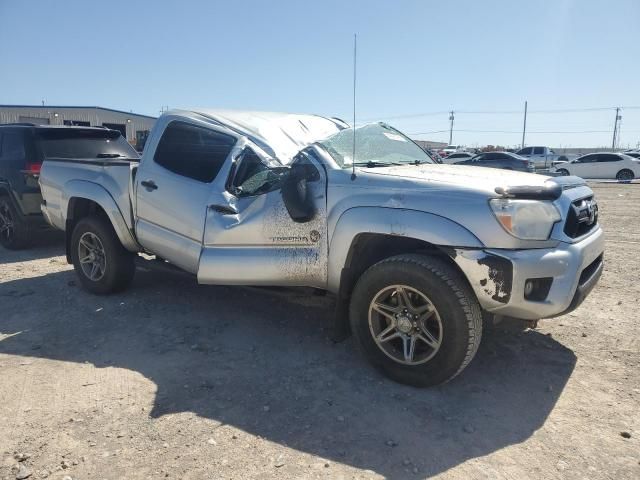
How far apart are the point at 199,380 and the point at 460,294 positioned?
74.1 inches

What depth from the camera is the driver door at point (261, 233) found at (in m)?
3.50

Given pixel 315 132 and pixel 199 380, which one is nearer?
pixel 199 380

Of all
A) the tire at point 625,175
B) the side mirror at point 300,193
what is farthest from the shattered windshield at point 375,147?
the tire at point 625,175

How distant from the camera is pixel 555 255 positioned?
2879 mm

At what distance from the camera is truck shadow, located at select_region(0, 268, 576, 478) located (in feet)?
8.85

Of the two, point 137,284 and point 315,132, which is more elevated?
point 315,132

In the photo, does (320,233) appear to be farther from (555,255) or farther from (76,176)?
(76,176)

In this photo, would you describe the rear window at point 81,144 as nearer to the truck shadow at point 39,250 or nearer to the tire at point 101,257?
the truck shadow at point 39,250

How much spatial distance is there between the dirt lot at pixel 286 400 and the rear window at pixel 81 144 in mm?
3472

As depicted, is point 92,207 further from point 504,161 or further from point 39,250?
point 504,161

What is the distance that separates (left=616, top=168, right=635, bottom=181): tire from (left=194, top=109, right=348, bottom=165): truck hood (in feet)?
81.9

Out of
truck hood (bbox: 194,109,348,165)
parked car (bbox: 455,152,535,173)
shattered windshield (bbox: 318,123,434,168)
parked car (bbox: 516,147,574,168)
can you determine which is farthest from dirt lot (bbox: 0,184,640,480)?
parked car (bbox: 516,147,574,168)

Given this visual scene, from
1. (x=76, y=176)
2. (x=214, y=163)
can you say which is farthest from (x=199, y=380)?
(x=76, y=176)

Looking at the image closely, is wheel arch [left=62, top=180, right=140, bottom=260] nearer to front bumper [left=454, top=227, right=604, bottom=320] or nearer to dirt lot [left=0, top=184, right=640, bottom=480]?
dirt lot [left=0, top=184, right=640, bottom=480]
